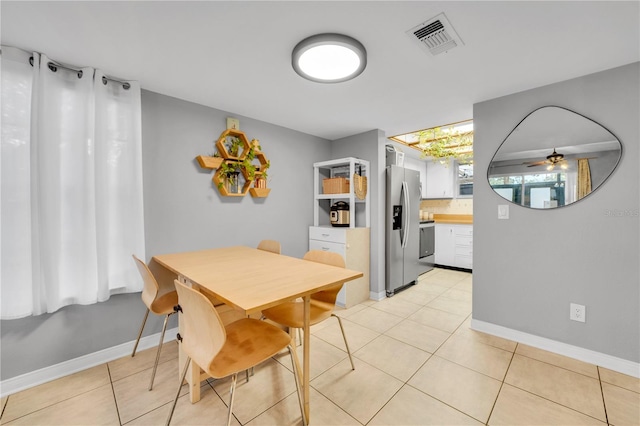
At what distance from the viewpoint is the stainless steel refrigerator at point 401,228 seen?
3494 millimetres

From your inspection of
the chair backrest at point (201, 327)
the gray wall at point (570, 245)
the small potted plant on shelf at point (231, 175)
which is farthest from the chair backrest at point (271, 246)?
the gray wall at point (570, 245)

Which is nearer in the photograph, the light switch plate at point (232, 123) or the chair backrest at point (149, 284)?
the chair backrest at point (149, 284)

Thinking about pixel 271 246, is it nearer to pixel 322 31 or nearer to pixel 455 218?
pixel 322 31

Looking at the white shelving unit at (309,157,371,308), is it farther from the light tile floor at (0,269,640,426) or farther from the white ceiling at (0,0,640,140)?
the white ceiling at (0,0,640,140)

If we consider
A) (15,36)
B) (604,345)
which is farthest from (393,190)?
(15,36)

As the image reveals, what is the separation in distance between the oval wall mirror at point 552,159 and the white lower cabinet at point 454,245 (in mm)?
2447

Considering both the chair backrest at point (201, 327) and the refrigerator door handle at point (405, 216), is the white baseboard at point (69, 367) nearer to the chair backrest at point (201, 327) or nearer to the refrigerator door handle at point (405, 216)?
the chair backrest at point (201, 327)

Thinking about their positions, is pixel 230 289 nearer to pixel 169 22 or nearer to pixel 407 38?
pixel 169 22

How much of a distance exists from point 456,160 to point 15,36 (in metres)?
5.77

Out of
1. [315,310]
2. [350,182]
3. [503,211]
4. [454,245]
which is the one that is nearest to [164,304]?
[315,310]

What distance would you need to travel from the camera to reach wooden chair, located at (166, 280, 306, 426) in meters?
1.08

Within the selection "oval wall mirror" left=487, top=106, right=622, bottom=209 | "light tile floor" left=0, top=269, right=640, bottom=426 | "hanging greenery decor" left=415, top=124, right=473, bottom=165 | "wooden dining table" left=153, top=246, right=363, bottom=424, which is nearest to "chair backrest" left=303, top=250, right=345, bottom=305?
Result: "wooden dining table" left=153, top=246, right=363, bottom=424

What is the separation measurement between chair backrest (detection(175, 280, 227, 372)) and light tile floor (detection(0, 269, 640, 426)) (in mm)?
633

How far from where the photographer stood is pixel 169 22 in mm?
1468
